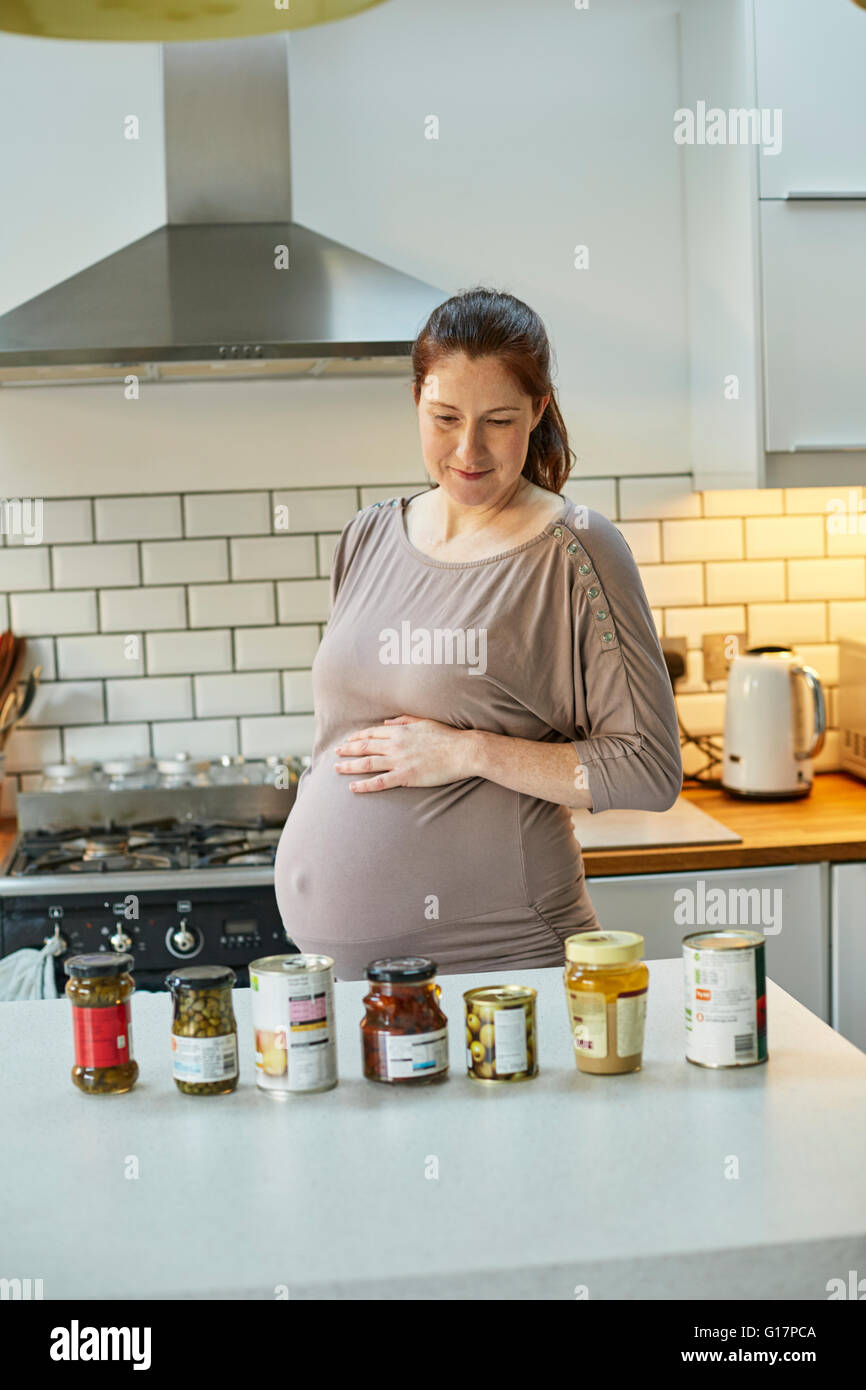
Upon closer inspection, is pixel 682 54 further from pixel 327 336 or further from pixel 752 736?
pixel 752 736

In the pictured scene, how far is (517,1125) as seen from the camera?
1.18 meters

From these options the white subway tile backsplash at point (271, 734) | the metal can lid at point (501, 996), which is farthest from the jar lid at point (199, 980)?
the white subway tile backsplash at point (271, 734)

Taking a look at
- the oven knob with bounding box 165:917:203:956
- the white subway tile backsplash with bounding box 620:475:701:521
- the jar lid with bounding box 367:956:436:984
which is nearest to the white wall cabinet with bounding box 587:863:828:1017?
the oven knob with bounding box 165:917:203:956

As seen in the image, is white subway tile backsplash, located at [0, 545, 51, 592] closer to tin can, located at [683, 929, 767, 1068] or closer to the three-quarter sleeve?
the three-quarter sleeve

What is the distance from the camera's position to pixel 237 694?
2.99 m

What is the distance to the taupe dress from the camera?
1635 mm

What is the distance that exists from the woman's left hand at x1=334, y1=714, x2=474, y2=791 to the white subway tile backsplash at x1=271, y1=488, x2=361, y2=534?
133cm

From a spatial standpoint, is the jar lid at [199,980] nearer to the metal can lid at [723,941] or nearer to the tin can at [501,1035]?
the tin can at [501,1035]

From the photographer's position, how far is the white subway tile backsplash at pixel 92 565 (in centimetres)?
292

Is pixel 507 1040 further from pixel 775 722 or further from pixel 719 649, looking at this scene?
pixel 719 649

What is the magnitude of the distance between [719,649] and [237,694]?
3.46 feet

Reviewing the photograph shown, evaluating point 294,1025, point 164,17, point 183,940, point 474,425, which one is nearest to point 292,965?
point 294,1025
